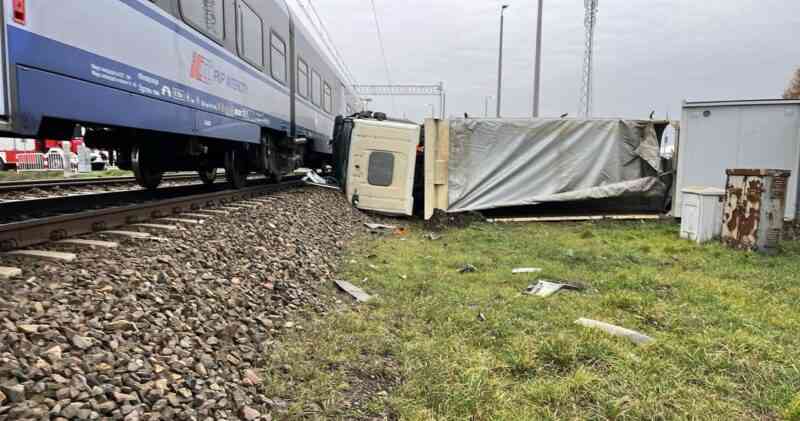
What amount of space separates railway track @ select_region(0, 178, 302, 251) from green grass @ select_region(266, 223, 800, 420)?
2119 mm

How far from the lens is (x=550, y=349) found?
345 cm

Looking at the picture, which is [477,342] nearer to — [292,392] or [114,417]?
[292,392]

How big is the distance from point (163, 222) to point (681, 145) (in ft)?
28.4

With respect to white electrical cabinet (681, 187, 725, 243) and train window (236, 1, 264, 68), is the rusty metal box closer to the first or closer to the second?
white electrical cabinet (681, 187, 725, 243)

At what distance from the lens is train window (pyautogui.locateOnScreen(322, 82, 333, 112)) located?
15.2m

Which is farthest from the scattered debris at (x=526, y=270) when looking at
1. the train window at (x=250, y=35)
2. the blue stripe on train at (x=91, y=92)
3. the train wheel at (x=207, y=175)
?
the train wheel at (x=207, y=175)

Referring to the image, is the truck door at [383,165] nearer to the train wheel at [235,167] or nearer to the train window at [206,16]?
the train wheel at [235,167]

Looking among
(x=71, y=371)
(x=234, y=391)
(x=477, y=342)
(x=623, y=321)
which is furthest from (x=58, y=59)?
(x=623, y=321)

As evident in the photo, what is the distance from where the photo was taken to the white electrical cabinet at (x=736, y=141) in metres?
8.74

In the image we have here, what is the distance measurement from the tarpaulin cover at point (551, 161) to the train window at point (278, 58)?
3425 mm

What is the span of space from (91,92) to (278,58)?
19.5 ft

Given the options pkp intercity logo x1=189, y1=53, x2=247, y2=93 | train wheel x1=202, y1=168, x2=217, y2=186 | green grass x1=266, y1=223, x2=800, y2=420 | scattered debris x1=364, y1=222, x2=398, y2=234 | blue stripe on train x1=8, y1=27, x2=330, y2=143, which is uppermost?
pkp intercity logo x1=189, y1=53, x2=247, y2=93

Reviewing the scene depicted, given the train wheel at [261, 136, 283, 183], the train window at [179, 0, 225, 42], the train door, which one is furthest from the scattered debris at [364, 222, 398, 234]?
the train door

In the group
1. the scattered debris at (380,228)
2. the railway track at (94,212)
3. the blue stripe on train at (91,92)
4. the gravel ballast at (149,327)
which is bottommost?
the scattered debris at (380,228)
